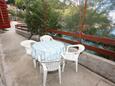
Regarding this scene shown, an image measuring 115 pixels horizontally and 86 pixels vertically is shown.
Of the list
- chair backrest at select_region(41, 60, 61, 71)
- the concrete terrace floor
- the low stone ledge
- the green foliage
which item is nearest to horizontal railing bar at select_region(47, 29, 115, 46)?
the low stone ledge

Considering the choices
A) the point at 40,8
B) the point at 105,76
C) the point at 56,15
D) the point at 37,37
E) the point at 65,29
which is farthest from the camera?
the point at 37,37

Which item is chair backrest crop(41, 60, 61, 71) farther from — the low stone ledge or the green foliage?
the green foliage

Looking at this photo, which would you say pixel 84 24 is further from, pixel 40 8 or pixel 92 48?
pixel 40 8

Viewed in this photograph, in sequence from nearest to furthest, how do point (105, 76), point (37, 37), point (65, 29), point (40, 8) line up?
point (105, 76)
point (65, 29)
point (40, 8)
point (37, 37)

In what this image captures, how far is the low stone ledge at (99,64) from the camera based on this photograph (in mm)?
3180

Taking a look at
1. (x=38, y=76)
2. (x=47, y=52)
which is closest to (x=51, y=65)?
(x=47, y=52)

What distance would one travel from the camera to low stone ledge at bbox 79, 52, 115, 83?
10.4 feet

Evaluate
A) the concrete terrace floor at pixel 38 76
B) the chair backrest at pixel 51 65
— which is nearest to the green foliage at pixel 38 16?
the concrete terrace floor at pixel 38 76

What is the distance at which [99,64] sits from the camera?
3.43 meters

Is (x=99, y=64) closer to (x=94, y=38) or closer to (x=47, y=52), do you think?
(x=94, y=38)

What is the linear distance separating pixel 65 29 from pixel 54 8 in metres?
1.12

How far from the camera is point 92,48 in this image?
3.89m

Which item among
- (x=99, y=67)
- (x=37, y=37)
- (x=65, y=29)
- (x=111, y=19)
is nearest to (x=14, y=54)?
(x=37, y=37)

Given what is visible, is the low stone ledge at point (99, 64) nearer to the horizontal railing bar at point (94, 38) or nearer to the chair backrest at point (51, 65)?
the horizontal railing bar at point (94, 38)
